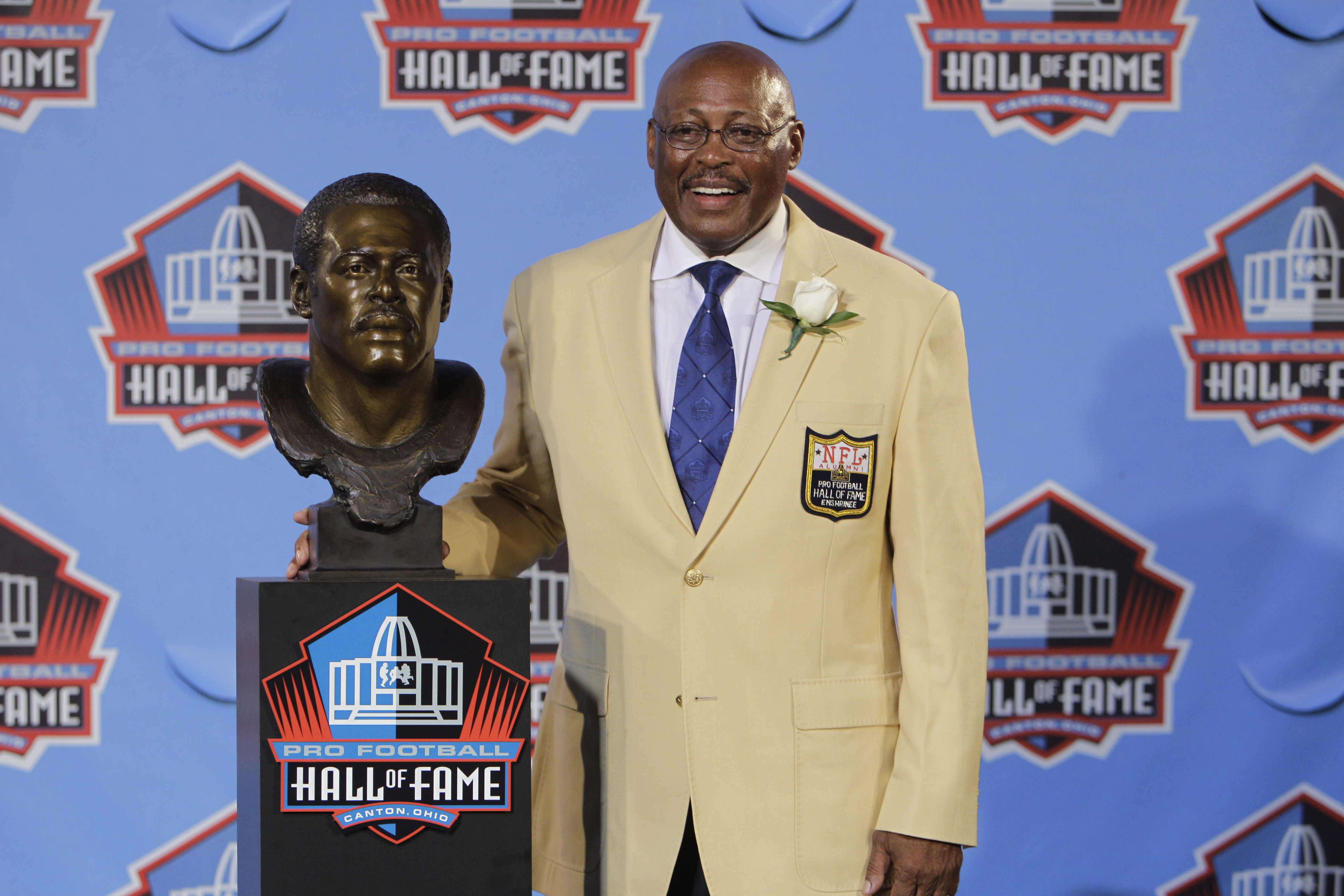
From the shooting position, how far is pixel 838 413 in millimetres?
1778

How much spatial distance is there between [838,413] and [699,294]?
0.95ft

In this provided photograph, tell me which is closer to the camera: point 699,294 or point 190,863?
point 699,294

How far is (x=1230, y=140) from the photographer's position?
3084 mm

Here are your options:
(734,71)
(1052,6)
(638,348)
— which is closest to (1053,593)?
(1052,6)

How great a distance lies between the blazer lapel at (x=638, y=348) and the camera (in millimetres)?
1759

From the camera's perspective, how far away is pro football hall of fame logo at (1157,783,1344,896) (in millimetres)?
3105

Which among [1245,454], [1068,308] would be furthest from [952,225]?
[1245,454]

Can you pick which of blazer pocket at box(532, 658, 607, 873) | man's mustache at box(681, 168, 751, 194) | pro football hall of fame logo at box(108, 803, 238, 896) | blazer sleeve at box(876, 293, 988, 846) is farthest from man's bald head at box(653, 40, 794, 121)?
pro football hall of fame logo at box(108, 803, 238, 896)

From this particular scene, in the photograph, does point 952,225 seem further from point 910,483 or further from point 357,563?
point 357,563

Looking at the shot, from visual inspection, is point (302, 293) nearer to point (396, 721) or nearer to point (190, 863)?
point (396, 721)

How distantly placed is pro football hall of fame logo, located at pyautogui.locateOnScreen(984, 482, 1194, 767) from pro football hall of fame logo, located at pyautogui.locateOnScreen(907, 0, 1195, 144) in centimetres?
92

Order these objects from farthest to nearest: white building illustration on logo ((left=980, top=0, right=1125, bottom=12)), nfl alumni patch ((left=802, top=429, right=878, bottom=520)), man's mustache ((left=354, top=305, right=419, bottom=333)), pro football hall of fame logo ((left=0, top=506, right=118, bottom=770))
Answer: white building illustration on logo ((left=980, top=0, right=1125, bottom=12)), pro football hall of fame logo ((left=0, top=506, right=118, bottom=770)), nfl alumni patch ((left=802, top=429, right=878, bottom=520)), man's mustache ((left=354, top=305, right=419, bottom=333))

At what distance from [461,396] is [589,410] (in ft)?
0.61

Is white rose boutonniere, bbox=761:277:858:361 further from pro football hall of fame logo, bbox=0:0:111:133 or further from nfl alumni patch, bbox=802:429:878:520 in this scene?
pro football hall of fame logo, bbox=0:0:111:133
